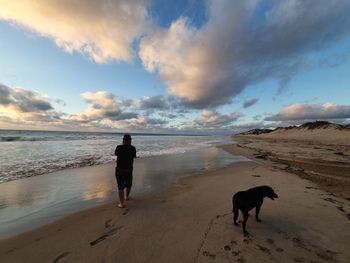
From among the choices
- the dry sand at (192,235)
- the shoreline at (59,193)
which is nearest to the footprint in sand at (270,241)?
the dry sand at (192,235)

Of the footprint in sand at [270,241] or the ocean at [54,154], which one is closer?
the footprint in sand at [270,241]

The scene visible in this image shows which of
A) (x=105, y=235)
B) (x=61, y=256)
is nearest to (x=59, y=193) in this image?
(x=105, y=235)

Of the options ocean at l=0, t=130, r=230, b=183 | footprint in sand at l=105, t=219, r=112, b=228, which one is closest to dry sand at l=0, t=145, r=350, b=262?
footprint in sand at l=105, t=219, r=112, b=228

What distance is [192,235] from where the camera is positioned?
4785 millimetres

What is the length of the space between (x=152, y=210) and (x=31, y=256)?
119 inches

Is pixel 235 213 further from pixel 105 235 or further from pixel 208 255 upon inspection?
pixel 105 235

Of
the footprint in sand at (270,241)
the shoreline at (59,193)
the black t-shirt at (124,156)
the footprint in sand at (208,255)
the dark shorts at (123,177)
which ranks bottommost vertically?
the footprint in sand at (270,241)

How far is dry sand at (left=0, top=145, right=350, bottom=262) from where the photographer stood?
161 inches

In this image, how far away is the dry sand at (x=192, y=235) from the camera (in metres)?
4.09

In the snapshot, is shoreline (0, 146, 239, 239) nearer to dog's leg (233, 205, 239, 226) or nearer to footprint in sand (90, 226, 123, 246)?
footprint in sand (90, 226, 123, 246)

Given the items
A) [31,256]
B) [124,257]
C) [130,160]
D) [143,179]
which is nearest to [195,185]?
[143,179]

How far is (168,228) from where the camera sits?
5180 mm

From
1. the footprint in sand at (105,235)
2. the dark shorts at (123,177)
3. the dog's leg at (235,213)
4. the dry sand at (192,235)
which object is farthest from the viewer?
the dark shorts at (123,177)

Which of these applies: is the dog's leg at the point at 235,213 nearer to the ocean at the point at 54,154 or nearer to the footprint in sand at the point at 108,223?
the footprint in sand at the point at 108,223
